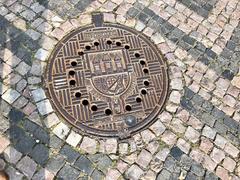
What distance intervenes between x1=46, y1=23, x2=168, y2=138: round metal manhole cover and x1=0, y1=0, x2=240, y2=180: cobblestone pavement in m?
0.12

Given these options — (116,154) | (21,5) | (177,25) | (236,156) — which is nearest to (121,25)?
(177,25)

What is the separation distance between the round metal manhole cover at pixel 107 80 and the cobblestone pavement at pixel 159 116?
122mm

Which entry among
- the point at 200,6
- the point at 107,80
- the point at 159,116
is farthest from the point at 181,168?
the point at 200,6

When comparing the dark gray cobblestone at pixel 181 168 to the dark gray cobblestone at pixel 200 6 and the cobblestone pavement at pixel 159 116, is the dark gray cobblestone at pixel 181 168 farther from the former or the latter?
the dark gray cobblestone at pixel 200 6

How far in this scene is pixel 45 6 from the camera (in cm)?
534

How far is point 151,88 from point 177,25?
4.01 feet

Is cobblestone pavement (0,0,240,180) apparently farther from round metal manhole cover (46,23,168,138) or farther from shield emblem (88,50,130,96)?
shield emblem (88,50,130,96)

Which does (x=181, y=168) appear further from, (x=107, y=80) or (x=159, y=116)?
(x=107, y=80)

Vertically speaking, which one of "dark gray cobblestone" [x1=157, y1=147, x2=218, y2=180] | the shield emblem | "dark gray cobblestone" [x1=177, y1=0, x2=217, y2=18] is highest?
"dark gray cobblestone" [x1=177, y1=0, x2=217, y2=18]

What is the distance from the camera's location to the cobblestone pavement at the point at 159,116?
435cm

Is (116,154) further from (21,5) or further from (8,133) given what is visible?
(21,5)

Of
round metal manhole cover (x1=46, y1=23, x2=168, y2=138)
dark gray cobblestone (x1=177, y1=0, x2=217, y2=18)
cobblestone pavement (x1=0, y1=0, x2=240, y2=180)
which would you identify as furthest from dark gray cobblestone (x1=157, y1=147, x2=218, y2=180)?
dark gray cobblestone (x1=177, y1=0, x2=217, y2=18)

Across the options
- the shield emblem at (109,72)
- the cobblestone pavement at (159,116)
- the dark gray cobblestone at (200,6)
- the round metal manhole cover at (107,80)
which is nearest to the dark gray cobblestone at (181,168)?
the cobblestone pavement at (159,116)

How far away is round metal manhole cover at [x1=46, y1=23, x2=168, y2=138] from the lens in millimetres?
4613
